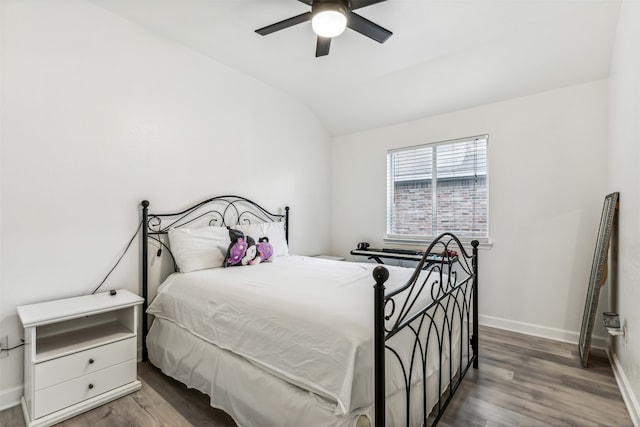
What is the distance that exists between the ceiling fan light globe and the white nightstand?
220 cm

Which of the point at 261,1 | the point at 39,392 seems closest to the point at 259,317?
the point at 39,392

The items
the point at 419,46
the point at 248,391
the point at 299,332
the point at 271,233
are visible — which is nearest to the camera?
the point at 299,332

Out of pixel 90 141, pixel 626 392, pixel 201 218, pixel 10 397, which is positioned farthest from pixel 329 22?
pixel 10 397

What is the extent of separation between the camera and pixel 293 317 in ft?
5.07

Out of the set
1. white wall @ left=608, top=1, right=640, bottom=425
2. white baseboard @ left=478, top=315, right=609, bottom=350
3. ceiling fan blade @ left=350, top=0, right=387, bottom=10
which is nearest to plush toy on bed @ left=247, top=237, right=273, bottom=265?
ceiling fan blade @ left=350, top=0, right=387, bottom=10

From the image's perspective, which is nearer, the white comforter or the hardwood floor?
the white comforter

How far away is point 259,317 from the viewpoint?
5.53ft

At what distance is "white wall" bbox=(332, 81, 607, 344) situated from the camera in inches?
111

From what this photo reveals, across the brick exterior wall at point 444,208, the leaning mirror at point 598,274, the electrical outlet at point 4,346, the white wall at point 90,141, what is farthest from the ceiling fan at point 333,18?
the electrical outlet at point 4,346

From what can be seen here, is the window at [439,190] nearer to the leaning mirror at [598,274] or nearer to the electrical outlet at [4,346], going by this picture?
the leaning mirror at [598,274]

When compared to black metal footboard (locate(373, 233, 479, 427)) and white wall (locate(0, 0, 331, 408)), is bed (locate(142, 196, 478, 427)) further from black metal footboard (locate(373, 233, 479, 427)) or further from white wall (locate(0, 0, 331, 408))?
white wall (locate(0, 0, 331, 408))

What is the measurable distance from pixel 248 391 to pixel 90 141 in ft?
6.80

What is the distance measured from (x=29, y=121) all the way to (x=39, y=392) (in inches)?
65.5

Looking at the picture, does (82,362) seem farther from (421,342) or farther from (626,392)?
(626,392)
